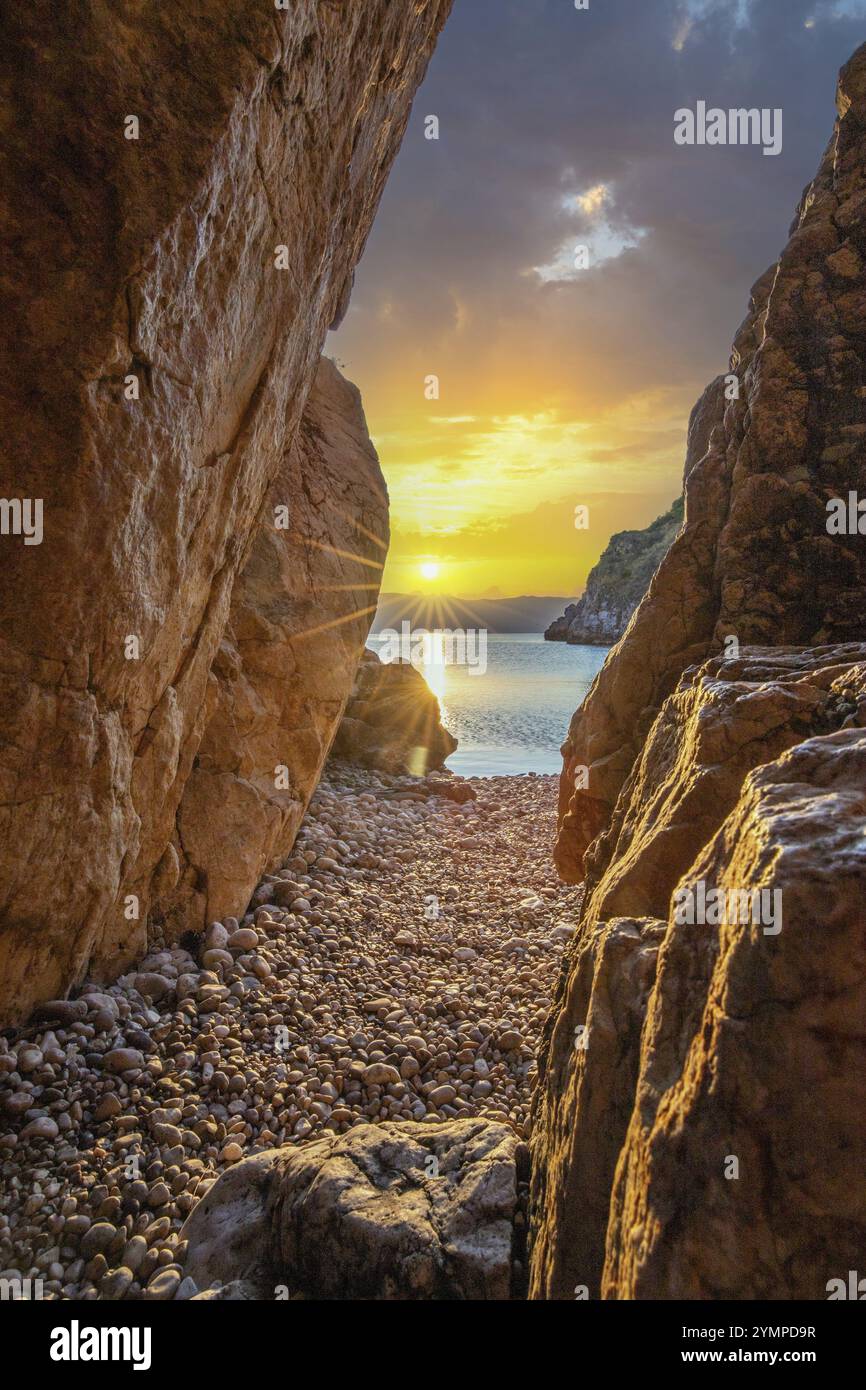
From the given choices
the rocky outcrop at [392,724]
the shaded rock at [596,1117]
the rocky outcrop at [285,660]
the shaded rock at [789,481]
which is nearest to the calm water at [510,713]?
the rocky outcrop at [392,724]

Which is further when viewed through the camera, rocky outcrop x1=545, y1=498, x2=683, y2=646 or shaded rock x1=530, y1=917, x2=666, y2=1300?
rocky outcrop x1=545, y1=498, x2=683, y2=646

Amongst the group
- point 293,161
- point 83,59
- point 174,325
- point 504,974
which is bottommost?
point 504,974

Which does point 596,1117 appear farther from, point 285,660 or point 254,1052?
point 285,660

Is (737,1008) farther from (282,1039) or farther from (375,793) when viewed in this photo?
(375,793)

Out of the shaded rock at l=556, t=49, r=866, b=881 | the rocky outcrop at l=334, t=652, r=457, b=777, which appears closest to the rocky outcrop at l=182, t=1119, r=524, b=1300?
the shaded rock at l=556, t=49, r=866, b=881

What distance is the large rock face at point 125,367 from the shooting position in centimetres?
449

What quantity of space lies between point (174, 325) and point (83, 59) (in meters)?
1.54

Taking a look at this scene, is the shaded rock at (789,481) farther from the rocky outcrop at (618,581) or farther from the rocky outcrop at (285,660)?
the rocky outcrop at (618,581)

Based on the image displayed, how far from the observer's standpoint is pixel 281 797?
30.8ft

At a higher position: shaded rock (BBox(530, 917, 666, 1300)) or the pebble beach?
shaded rock (BBox(530, 917, 666, 1300))

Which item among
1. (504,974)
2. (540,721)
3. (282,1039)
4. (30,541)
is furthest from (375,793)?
(540,721)

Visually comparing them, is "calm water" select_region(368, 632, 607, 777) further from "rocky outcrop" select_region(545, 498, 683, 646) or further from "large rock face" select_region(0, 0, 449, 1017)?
"rocky outcrop" select_region(545, 498, 683, 646)

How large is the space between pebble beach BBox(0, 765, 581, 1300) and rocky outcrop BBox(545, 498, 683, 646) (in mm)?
73298

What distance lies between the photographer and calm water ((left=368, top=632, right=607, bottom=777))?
24.8 m
